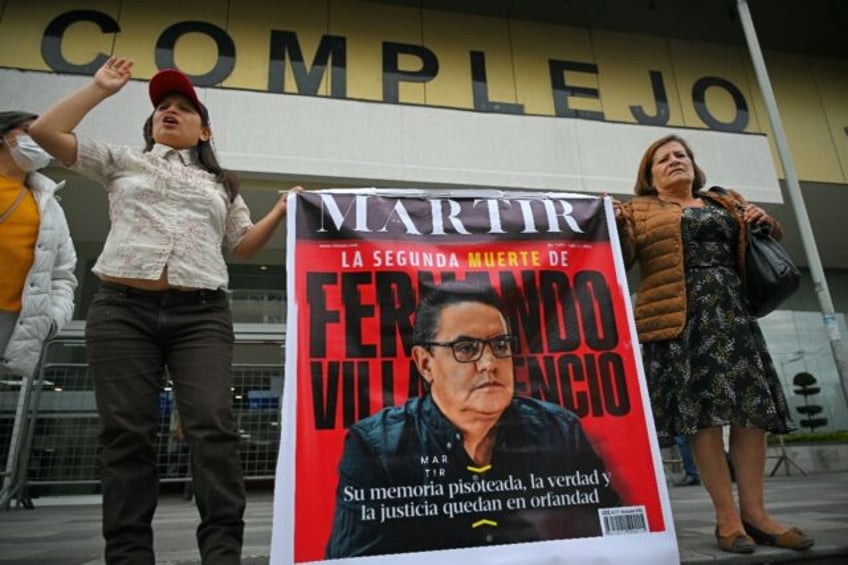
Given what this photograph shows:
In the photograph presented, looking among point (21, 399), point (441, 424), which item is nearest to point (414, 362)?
point (441, 424)

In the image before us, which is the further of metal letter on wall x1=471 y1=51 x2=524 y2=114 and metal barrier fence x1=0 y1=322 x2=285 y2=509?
metal letter on wall x1=471 y1=51 x2=524 y2=114

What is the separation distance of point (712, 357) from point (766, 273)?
0.46m

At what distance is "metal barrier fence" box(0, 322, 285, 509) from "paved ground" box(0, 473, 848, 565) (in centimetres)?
48

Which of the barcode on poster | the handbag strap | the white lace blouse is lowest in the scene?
the barcode on poster

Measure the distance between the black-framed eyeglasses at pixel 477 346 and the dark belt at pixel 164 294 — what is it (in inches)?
32.5

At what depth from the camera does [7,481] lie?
225 inches

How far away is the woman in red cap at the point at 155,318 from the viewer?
174 centimetres

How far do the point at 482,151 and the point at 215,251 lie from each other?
6724 millimetres

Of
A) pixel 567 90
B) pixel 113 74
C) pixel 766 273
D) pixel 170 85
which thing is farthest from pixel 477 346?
pixel 567 90

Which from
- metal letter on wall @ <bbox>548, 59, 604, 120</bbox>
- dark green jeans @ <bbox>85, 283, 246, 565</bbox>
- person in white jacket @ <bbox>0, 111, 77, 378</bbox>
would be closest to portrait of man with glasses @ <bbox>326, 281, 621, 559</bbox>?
dark green jeans @ <bbox>85, 283, 246, 565</bbox>

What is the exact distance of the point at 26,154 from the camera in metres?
2.43

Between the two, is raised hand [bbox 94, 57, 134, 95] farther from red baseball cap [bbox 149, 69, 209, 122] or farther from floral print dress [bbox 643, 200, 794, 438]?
floral print dress [bbox 643, 200, 794, 438]

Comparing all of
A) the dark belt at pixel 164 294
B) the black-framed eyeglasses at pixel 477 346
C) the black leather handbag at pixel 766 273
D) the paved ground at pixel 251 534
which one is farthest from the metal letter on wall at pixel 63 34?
the black leather handbag at pixel 766 273

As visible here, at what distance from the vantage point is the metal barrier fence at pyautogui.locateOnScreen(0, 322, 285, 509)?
594 cm
